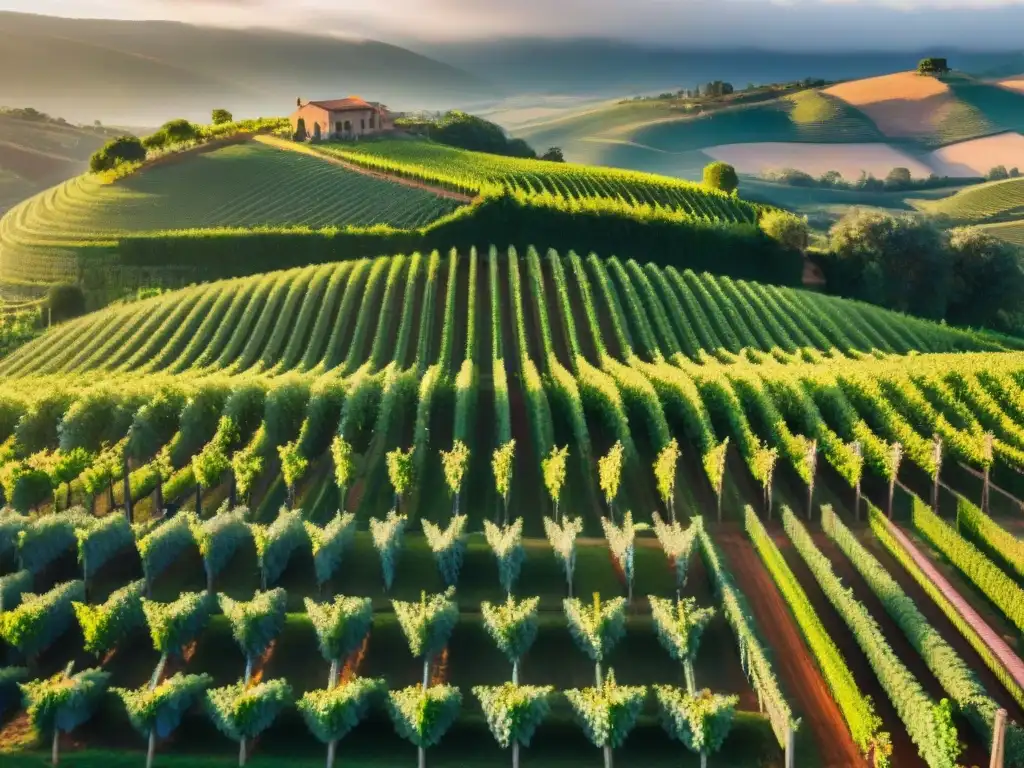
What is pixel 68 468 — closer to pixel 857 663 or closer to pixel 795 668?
pixel 795 668

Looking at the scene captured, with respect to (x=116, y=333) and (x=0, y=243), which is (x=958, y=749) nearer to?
(x=116, y=333)

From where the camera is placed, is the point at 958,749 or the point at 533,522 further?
the point at 533,522

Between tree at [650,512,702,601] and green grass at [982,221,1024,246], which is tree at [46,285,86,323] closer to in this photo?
tree at [650,512,702,601]

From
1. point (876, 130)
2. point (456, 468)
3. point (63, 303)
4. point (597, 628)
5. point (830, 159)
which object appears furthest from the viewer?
point (876, 130)

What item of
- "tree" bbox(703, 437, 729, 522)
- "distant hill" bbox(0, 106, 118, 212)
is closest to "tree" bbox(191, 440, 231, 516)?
"tree" bbox(703, 437, 729, 522)

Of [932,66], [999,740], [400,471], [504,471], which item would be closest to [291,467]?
[400,471]

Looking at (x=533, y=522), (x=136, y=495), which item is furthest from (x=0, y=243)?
(x=533, y=522)
